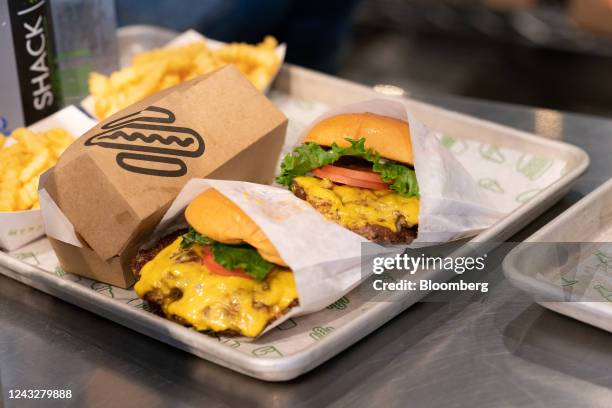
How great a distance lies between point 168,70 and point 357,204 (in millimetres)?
844

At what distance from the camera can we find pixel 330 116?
203 centimetres

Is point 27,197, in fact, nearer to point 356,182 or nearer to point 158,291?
point 158,291

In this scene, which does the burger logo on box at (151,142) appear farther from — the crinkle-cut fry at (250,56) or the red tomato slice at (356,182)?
the crinkle-cut fry at (250,56)

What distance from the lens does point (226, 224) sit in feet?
5.25

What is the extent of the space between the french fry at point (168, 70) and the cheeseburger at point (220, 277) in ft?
2.43

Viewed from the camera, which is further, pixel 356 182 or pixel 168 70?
pixel 168 70

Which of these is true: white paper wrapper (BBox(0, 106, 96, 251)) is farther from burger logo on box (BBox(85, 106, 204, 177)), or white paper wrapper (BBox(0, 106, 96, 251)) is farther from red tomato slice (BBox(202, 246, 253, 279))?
red tomato slice (BBox(202, 246, 253, 279))

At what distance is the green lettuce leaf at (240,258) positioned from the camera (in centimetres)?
157

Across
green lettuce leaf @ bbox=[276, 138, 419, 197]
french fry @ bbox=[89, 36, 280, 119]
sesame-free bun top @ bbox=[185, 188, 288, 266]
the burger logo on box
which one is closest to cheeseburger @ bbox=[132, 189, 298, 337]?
sesame-free bun top @ bbox=[185, 188, 288, 266]

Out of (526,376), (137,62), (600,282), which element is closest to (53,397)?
(526,376)

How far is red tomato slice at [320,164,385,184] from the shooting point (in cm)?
187

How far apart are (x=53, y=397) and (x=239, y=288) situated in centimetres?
36

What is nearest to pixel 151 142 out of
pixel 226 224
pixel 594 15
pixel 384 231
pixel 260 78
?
pixel 226 224

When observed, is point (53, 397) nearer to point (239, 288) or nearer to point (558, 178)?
point (239, 288)
